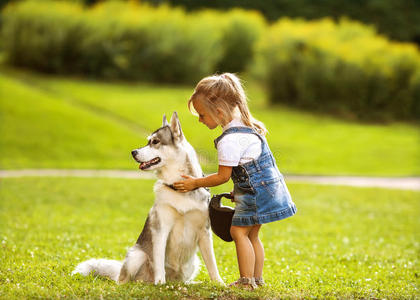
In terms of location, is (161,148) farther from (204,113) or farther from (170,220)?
(170,220)

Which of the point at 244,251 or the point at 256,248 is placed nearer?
the point at 244,251

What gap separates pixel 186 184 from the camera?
4410 millimetres

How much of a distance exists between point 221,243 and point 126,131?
672 inches

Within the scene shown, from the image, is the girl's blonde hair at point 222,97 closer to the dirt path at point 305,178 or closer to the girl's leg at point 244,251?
the girl's leg at point 244,251

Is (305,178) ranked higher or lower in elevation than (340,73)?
→ lower

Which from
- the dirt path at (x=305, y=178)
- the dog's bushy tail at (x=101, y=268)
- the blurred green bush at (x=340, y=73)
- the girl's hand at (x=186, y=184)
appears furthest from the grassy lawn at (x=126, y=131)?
the girl's hand at (x=186, y=184)

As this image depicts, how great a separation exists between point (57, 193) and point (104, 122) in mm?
12767

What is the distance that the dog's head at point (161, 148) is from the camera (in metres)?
A: 4.41

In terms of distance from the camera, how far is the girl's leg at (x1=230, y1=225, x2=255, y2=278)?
4.45 meters

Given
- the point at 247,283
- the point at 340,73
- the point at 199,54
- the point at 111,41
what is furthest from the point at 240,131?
the point at 199,54

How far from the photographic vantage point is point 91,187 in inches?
539

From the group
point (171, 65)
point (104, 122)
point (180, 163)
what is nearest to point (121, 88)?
point (171, 65)

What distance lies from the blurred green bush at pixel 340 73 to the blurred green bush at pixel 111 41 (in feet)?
19.1

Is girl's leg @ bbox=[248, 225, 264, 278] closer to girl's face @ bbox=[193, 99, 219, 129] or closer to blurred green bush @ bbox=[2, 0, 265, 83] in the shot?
girl's face @ bbox=[193, 99, 219, 129]
